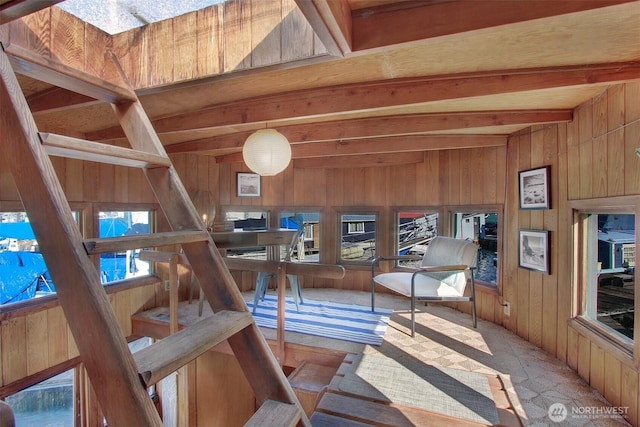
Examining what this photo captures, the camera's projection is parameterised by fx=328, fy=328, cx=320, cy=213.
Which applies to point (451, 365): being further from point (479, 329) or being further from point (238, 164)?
point (238, 164)

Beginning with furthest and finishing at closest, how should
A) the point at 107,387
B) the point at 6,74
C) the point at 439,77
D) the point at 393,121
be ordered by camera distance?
the point at 393,121 < the point at 439,77 < the point at 6,74 < the point at 107,387

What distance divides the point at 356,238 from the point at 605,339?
2920mm

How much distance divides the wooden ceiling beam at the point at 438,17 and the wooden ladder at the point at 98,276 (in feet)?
3.27

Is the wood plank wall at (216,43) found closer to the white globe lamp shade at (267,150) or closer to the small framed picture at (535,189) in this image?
the white globe lamp shade at (267,150)

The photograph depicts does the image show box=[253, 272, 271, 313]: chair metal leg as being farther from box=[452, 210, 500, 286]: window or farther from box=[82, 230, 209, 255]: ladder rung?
box=[82, 230, 209, 255]: ladder rung

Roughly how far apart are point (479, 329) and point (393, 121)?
2.13 m

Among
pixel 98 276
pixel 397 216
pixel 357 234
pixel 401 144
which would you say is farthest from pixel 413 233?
pixel 98 276

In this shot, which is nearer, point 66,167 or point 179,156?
point 66,167

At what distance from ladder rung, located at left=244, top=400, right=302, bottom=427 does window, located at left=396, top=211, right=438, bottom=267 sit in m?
3.50

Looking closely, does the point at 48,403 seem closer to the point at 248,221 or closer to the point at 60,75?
the point at 248,221

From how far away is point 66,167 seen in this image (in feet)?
10.0

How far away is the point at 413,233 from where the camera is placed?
4395 millimetres

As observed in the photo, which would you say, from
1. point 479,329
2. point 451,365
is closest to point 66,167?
point 451,365

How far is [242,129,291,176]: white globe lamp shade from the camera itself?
2303 mm
